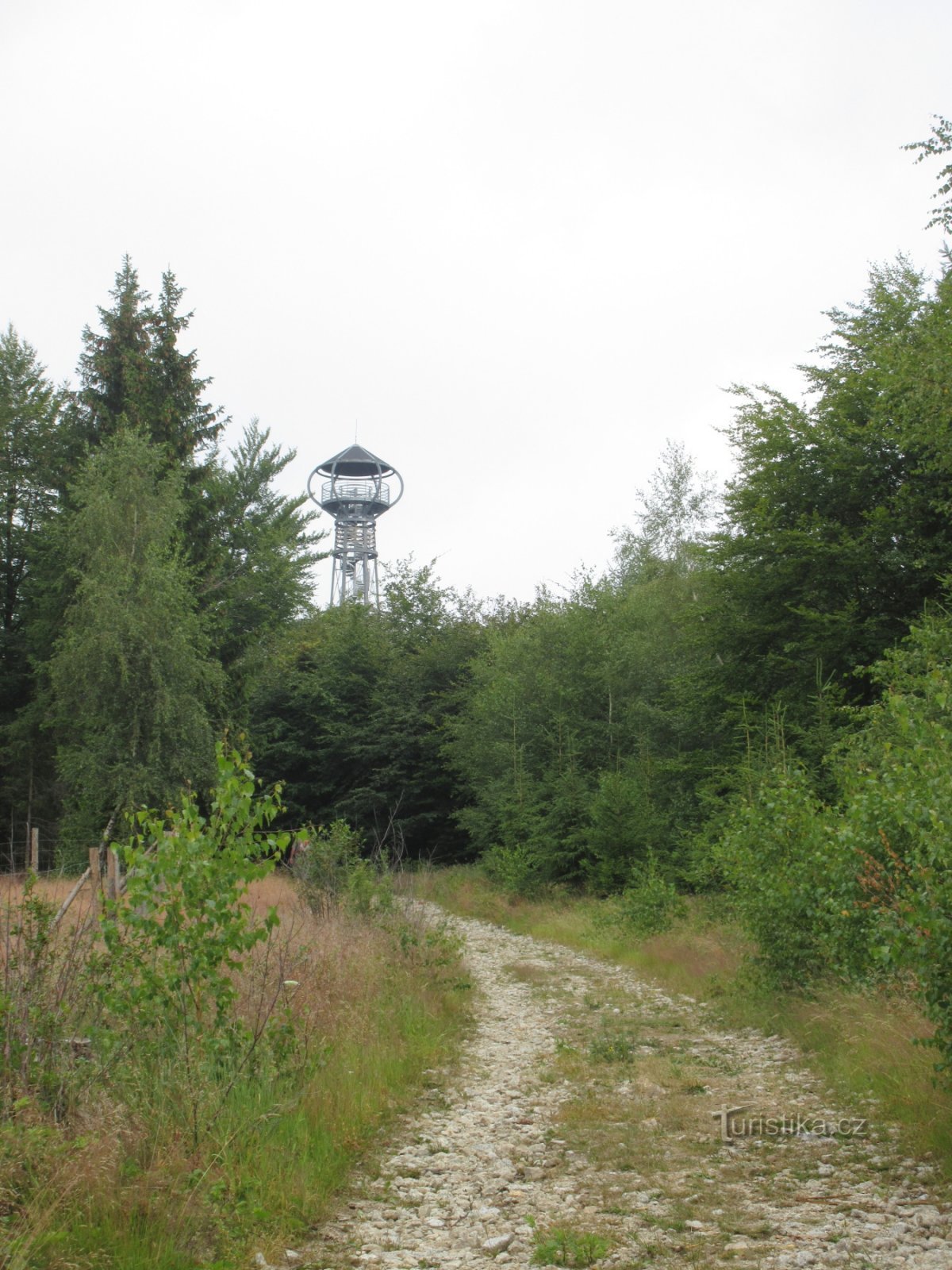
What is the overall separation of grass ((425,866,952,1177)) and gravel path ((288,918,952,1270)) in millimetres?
208

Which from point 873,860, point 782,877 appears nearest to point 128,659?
point 782,877

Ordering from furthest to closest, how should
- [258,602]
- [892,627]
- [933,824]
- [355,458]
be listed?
[355,458]
[258,602]
[892,627]
[933,824]

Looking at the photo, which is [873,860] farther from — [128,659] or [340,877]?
[128,659]

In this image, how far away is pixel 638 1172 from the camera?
5457mm

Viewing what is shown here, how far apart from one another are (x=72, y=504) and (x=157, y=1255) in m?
25.8

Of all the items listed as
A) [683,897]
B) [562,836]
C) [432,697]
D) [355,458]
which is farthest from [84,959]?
[355,458]

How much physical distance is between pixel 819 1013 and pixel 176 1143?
19.9ft

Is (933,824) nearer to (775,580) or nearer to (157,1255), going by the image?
(157,1255)

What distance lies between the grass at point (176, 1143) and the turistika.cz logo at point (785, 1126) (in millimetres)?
2248

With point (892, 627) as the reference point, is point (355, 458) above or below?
above

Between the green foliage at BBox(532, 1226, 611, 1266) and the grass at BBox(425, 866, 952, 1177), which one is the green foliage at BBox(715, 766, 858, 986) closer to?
the grass at BBox(425, 866, 952, 1177)

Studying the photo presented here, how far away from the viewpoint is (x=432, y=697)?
3416cm

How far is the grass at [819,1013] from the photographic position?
6.00m

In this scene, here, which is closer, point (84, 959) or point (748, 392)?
point (84, 959)
